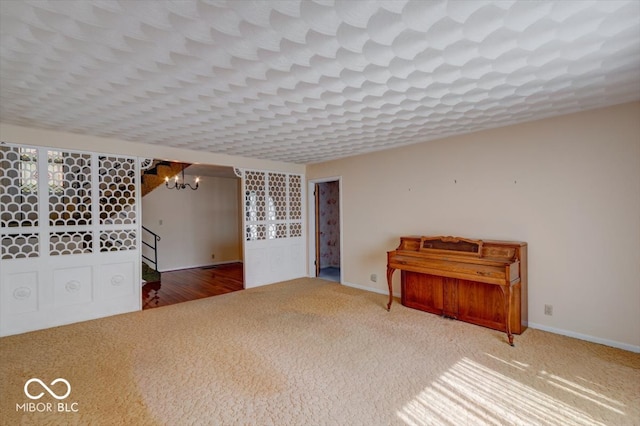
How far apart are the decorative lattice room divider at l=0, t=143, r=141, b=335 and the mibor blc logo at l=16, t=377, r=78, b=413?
5.05ft

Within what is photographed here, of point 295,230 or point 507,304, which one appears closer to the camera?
point 507,304

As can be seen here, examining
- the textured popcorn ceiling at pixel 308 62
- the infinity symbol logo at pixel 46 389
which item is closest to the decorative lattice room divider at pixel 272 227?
the textured popcorn ceiling at pixel 308 62

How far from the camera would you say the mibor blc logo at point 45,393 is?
7.07 ft

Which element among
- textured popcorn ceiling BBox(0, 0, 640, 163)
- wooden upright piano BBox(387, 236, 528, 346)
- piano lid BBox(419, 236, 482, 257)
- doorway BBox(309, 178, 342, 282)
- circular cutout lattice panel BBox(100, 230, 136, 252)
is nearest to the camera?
textured popcorn ceiling BBox(0, 0, 640, 163)

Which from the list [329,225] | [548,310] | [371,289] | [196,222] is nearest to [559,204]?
[548,310]

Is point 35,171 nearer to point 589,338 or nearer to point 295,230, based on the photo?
point 295,230

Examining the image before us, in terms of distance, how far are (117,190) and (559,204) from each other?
5500 millimetres

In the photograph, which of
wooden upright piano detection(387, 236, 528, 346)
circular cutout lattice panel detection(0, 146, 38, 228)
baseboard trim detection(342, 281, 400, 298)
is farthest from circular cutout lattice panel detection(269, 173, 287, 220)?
circular cutout lattice panel detection(0, 146, 38, 228)

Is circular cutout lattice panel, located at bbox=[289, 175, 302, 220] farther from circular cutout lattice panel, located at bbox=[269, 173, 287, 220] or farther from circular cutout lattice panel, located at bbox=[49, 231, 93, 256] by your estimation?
circular cutout lattice panel, located at bbox=[49, 231, 93, 256]

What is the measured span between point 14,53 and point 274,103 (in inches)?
70.1

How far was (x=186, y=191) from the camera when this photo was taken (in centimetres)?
762

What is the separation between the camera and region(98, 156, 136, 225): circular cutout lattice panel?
414 cm

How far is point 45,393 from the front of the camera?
2348 millimetres

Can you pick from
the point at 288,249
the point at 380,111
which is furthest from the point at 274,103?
the point at 288,249
